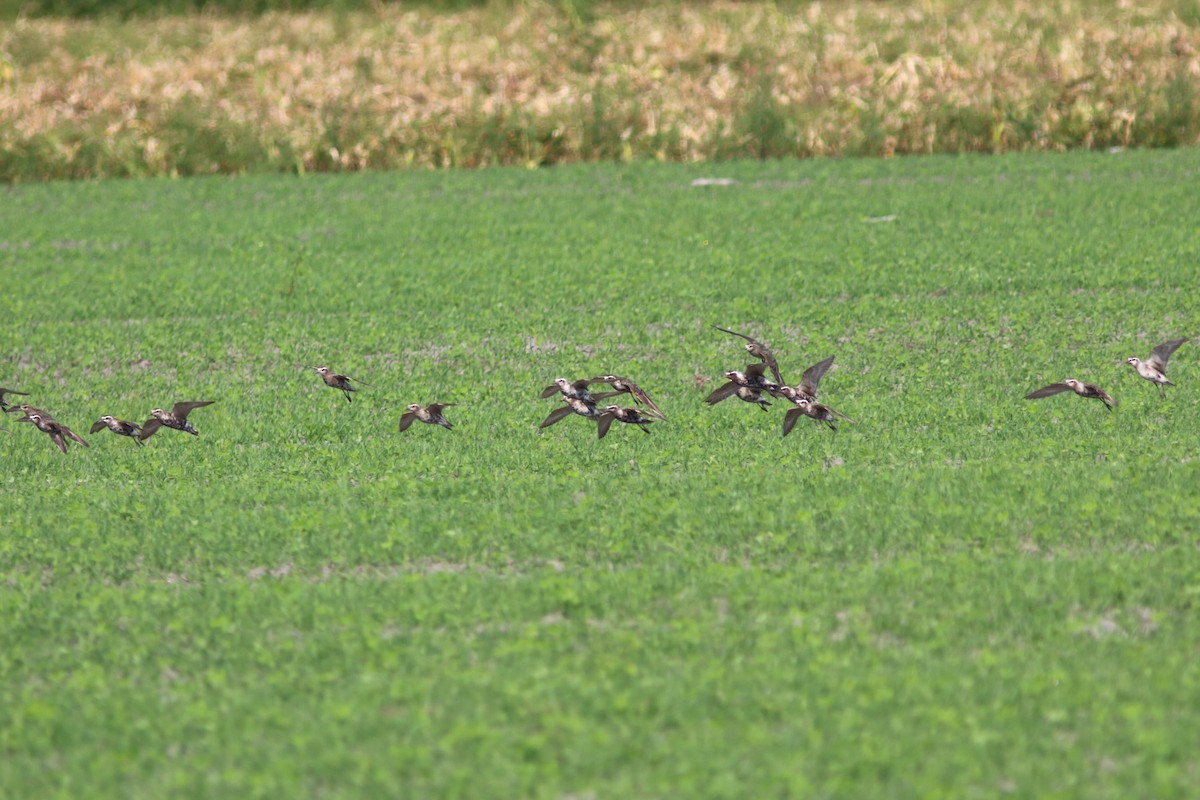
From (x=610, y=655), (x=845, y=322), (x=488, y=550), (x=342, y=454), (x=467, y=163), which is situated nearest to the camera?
(x=610, y=655)

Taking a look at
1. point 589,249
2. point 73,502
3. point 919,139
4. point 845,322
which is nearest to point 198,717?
point 73,502

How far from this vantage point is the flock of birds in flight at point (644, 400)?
40.4ft

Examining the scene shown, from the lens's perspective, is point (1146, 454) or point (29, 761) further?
point (1146, 454)

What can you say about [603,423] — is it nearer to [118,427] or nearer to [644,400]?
[644,400]

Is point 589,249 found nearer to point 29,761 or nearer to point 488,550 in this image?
point 488,550

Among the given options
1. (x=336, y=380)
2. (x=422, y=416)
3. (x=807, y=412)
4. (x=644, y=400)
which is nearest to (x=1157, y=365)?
(x=807, y=412)

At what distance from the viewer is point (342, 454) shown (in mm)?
13133

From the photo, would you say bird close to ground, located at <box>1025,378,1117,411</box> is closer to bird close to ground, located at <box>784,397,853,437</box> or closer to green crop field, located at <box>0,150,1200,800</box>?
green crop field, located at <box>0,150,1200,800</box>

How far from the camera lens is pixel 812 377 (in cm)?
1305

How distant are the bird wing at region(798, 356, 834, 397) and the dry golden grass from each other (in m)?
16.8

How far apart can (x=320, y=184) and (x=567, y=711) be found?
2240cm

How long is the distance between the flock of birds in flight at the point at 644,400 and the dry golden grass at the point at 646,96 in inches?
636

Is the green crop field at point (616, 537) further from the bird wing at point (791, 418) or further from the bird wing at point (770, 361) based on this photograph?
the bird wing at point (770, 361)

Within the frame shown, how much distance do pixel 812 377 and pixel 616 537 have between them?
137 inches
